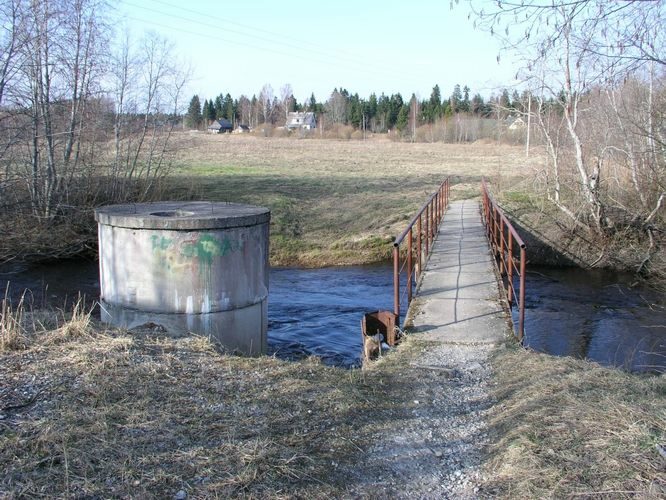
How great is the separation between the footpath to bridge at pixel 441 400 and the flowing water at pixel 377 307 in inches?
74.2

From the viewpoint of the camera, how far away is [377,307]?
13.8 meters

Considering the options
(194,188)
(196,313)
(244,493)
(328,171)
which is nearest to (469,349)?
(196,313)

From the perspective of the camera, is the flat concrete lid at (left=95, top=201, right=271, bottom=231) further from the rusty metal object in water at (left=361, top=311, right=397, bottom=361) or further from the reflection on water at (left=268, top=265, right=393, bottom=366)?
the reflection on water at (left=268, top=265, right=393, bottom=366)

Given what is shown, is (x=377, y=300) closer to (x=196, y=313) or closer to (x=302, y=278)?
(x=302, y=278)

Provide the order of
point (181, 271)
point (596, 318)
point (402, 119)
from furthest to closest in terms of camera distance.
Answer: point (402, 119) → point (596, 318) → point (181, 271)

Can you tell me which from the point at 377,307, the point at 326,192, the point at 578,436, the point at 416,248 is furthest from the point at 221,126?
the point at 578,436

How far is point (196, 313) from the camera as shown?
25.8 ft

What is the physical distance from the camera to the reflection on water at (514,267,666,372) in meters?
10.8

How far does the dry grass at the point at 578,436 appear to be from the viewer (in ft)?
11.8

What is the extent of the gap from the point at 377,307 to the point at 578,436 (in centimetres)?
970

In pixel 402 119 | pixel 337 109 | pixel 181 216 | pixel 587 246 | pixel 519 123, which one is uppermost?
pixel 337 109

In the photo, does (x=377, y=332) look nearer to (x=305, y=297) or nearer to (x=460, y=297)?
(x=460, y=297)

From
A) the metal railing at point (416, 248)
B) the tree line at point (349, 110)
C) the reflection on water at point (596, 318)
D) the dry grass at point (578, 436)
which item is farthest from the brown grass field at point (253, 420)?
the tree line at point (349, 110)

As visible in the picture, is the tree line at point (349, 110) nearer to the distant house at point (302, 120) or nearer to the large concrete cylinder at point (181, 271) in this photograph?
the distant house at point (302, 120)
